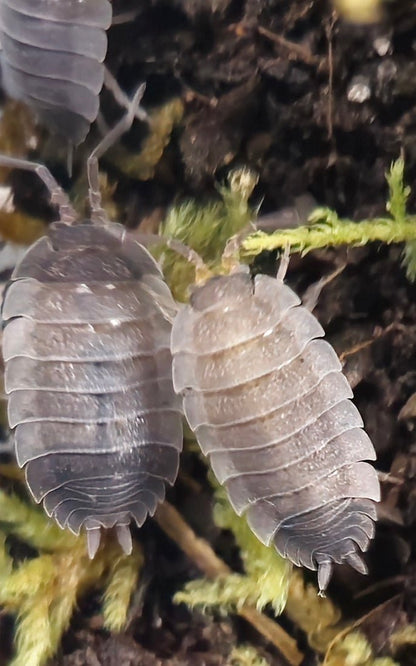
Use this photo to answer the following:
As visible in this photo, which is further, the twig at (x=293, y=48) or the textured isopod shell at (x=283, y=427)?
the twig at (x=293, y=48)

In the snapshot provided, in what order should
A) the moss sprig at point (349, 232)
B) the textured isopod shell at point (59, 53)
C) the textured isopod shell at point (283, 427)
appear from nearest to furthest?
the textured isopod shell at point (283, 427)
the moss sprig at point (349, 232)
the textured isopod shell at point (59, 53)

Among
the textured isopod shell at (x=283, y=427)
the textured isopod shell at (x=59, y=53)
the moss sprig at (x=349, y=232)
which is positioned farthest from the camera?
the textured isopod shell at (x=59, y=53)

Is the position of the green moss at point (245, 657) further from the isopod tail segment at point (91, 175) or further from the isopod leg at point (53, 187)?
the isopod leg at point (53, 187)

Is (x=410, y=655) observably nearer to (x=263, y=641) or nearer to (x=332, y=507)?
(x=263, y=641)

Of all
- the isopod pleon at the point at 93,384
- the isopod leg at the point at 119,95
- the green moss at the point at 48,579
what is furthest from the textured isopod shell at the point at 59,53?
the green moss at the point at 48,579

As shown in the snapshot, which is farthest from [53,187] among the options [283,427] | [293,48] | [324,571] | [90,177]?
[324,571]

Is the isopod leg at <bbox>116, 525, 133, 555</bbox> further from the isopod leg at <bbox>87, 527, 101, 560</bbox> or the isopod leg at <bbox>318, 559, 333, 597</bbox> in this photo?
the isopod leg at <bbox>318, 559, 333, 597</bbox>

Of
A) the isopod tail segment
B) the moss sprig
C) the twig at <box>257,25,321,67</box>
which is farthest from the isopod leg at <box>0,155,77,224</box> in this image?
the twig at <box>257,25,321,67</box>
